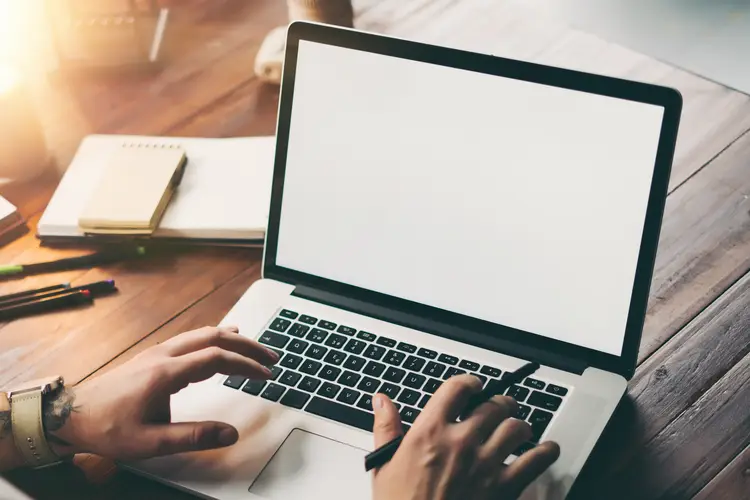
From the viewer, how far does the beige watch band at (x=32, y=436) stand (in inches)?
32.0

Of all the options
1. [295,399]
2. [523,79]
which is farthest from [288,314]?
→ [523,79]

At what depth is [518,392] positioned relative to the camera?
810 millimetres

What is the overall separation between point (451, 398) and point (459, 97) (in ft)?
0.99

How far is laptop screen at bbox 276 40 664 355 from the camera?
796 mm

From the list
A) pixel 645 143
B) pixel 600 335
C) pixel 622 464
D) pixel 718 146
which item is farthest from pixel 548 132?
pixel 718 146

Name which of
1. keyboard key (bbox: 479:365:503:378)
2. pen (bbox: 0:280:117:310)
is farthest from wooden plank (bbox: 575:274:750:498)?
pen (bbox: 0:280:117:310)

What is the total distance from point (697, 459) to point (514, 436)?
0.19 metres

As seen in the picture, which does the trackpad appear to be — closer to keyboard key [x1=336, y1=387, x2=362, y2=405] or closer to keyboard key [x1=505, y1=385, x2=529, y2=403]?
keyboard key [x1=336, y1=387, x2=362, y2=405]

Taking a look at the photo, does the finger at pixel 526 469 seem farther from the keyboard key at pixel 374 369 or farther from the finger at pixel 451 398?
the keyboard key at pixel 374 369

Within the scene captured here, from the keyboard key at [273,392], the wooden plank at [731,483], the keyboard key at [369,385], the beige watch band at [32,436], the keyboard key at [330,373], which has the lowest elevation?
the beige watch band at [32,436]

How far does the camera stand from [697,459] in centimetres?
79

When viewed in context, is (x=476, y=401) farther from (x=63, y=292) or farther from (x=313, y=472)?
(x=63, y=292)

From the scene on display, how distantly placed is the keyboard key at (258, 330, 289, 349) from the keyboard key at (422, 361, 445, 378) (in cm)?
15

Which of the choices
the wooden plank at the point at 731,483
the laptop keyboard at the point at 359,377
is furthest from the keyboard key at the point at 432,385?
the wooden plank at the point at 731,483
